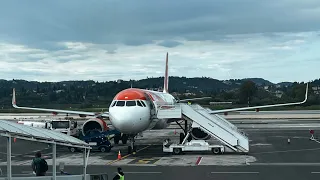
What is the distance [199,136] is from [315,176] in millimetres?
12706

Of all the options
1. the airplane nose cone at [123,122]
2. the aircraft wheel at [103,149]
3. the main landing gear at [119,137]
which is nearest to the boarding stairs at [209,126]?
the airplane nose cone at [123,122]

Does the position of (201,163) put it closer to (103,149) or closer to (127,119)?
(127,119)

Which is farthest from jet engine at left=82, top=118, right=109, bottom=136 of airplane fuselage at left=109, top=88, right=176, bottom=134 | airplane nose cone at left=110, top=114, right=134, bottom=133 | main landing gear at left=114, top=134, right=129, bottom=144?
airplane nose cone at left=110, top=114, right=134, bottom=133

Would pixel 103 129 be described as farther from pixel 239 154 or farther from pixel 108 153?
pixel 239 154

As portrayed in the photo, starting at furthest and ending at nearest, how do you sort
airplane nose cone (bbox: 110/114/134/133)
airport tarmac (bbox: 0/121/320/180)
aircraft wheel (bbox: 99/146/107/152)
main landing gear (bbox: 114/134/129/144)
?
1. main landing gear (bbox: 114/134/129/144)
2. aircraft wheel (bbox: 99/146/107/152)
3. airplane nose cone (bbox: 110/114/134/133)
4. airport tarmac (bbox: 0/121/320/180)

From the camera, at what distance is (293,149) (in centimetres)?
3259

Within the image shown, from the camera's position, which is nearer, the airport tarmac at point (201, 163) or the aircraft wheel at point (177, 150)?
the airport tarmac at point (201, 163)

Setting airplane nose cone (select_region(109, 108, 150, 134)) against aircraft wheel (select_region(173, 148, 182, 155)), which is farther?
aircraft wheel (select_region(173, 148, 182, 155))

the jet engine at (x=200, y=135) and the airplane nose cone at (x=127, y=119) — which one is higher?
the airplane nose cone at (x=127, y=119)

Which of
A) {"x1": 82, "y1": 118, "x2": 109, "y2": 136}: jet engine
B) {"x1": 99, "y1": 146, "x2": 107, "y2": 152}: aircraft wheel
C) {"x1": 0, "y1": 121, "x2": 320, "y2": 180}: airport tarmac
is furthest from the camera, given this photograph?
{"x1": 82, "y1": 118, "x2": 109, "y2": 136}: jet engine

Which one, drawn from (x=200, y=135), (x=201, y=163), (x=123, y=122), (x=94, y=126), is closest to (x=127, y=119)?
(x=123, y=122)

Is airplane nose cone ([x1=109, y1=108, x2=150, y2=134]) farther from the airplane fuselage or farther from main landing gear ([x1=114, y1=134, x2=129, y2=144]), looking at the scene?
main landing gear ([x1=114, y1=134, x2=129, y2=144])

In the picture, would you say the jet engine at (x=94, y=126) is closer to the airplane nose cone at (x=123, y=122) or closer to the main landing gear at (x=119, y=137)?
the main landing gear at (x=119, y=137)

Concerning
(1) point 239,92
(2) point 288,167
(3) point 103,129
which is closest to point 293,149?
(2) point 288,167
